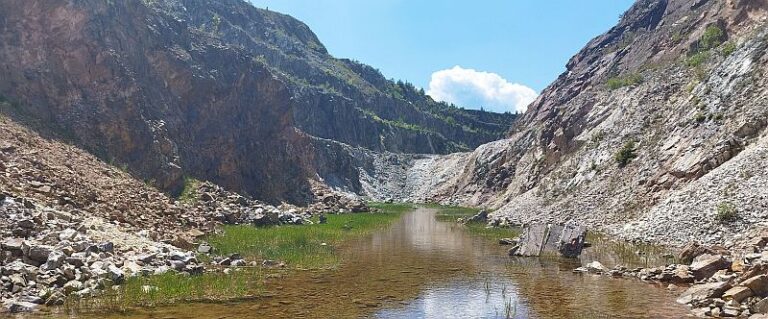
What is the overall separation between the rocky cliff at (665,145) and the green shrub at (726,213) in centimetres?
6

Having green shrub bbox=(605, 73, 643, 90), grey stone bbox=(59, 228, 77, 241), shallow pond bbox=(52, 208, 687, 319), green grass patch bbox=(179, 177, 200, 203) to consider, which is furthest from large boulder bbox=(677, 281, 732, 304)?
green shrub bbox=(605, 73, 643, 90)

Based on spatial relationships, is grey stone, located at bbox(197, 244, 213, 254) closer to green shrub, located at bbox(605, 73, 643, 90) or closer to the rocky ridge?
the rocky ridge

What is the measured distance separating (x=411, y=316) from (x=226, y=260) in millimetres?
11251

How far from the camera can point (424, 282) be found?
22.8m

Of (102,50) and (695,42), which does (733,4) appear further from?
(102,50)

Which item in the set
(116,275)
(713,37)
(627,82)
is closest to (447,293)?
(116,275)

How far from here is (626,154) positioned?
5194cm

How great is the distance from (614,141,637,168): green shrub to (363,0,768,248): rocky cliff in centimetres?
11

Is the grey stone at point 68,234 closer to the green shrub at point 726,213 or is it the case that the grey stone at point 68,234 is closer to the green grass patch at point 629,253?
the green grass patch at point 629,253

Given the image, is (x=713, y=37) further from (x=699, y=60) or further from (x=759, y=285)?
(x=759, y=285)

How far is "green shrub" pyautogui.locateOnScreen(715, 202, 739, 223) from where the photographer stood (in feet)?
92.3

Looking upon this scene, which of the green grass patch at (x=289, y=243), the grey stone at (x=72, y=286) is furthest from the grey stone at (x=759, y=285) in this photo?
the grey stone at (x=72, y=286)

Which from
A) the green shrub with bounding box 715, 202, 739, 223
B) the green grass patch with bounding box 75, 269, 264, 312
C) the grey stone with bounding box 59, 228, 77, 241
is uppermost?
the green shrub with bounding box 715, 202, 739, 223

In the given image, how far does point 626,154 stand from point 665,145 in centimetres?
513
